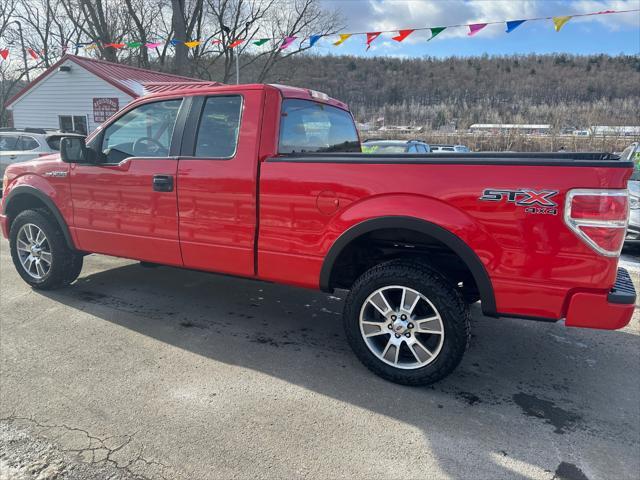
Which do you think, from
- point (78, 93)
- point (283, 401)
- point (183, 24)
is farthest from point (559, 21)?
point (183, 24)

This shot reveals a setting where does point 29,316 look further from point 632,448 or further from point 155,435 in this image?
Result: point 632,448

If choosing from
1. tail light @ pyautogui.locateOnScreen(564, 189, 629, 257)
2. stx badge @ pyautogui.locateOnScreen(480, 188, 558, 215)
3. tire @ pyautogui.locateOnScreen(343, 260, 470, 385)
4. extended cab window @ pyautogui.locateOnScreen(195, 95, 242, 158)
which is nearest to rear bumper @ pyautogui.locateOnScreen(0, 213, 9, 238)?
extended cab window @ pyautogui.locateOnScreen(195, 95, 242, 158)

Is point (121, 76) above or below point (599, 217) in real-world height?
above

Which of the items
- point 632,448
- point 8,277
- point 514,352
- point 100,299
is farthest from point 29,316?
point 632,448

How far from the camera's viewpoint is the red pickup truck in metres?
2.49

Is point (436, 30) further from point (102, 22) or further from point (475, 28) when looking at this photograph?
point (102, 22)

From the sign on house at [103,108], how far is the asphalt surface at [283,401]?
17684mm

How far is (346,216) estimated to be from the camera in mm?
3018

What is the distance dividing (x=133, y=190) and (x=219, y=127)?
39.3 inches

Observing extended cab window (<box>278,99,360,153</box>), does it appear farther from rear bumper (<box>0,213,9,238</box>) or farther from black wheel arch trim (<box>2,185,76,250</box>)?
rear bumper (<box>0,213,9,238</box>)

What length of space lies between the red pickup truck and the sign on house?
17.0 m

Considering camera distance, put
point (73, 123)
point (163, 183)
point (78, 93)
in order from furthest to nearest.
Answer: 1. point (73, 123)
2. point (78, 93)
3. point (163, 183)

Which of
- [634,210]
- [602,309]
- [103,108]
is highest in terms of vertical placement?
[103,108]

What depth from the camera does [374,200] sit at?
2.92m
